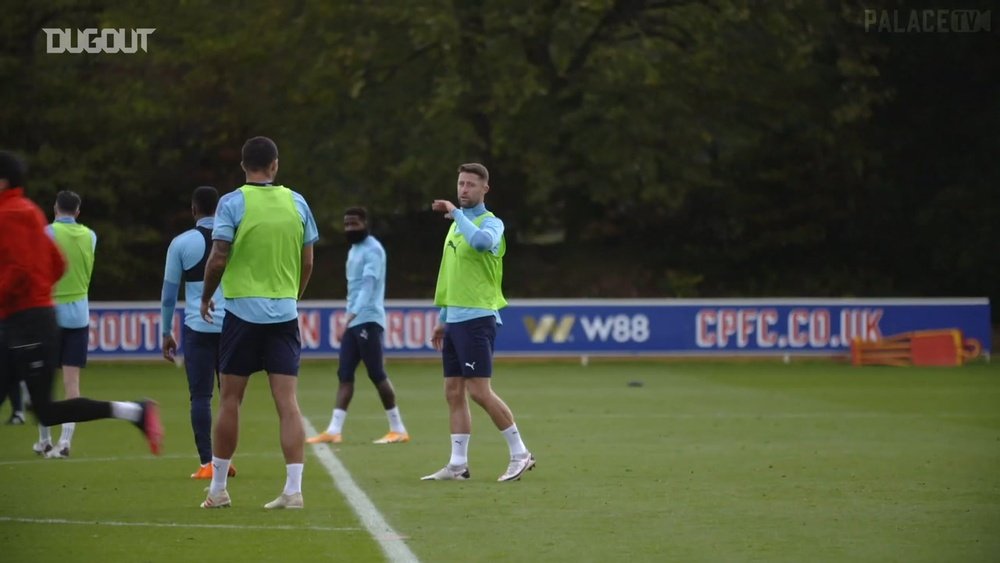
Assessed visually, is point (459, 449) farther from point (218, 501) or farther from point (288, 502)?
point (218, 501)

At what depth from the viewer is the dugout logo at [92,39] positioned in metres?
37.1

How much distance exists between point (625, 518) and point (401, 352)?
64.0 feet

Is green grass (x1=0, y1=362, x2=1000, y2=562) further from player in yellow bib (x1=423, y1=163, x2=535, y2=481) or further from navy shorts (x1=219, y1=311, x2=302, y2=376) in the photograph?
navy shorts (x1=219, y1=311, x2=302, y2=376)

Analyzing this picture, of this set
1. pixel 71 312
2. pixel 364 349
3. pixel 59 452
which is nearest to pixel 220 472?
pixel 59 452

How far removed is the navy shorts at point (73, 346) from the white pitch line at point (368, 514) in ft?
7.14

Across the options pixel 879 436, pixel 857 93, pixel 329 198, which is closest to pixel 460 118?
pixel 329 198

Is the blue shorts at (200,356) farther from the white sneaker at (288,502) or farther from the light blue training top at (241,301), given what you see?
the light blue training top at (241,301)

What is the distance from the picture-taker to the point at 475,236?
437 inches

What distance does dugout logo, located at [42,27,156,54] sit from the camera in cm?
3706

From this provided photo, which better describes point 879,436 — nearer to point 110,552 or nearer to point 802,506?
point 802,506

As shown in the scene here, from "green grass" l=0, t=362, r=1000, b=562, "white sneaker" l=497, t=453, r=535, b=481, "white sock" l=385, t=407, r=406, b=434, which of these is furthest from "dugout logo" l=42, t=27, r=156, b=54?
"white sneaker" l=497, t=453, r=535, b=481

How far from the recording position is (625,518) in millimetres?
9641

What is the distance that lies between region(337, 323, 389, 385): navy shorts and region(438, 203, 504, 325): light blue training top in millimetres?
3828

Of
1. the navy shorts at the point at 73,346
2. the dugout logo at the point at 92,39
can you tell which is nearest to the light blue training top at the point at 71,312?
the navy shorts at the point at 73,346
